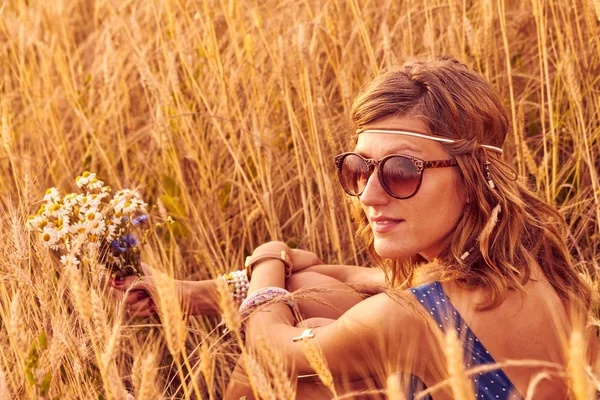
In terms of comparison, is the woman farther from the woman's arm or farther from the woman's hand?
the woman's hand

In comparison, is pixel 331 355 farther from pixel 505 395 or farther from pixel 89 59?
pixel 89 59

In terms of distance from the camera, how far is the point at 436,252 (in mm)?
1955

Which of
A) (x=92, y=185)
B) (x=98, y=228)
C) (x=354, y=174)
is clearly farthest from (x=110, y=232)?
(x=354, y=174)

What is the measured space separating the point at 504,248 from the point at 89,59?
3.01 m

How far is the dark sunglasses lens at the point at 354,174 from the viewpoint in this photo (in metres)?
1.94

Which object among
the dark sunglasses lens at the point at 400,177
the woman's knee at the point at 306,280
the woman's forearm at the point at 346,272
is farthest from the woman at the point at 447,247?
the woman's forearm at the point at 346,272

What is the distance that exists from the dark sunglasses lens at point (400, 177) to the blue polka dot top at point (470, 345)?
0.23 metres

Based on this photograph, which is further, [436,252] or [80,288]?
[436,252]

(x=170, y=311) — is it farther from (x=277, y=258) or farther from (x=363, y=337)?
(x=277, y=258)

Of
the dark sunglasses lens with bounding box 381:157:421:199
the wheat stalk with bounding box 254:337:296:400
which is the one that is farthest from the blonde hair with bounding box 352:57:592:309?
the wheat stalk with bounding box 254:337:296:400

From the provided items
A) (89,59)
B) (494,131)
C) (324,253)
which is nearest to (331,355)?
(494,131)

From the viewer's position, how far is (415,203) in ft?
6.08

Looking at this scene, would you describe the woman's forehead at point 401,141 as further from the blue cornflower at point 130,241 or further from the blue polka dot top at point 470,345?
the blue cornflower at point 130,241

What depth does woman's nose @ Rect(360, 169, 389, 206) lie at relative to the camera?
74.6 inches
